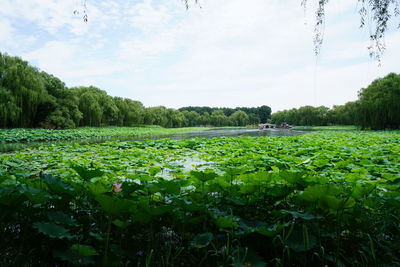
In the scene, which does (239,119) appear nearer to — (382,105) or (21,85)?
(382,105)

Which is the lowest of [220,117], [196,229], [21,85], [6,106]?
[196,229]

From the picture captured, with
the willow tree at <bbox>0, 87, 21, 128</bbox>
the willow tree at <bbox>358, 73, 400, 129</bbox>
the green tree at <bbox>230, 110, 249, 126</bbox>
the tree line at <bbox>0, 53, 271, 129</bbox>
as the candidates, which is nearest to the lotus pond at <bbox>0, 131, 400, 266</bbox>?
the willow tree at <bbox>0, 87, 21, 128</bbox>

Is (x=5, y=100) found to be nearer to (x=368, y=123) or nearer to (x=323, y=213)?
(x=323, y=213)

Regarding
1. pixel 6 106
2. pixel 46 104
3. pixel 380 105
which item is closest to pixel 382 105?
pixel 380 105

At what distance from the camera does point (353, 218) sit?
140 centimetres

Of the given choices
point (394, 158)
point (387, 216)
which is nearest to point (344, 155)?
point (394, 158)

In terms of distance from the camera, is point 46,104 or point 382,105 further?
point 46,104

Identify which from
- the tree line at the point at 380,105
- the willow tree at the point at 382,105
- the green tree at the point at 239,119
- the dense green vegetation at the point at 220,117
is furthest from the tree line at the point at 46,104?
the green tree at the point at 239,119

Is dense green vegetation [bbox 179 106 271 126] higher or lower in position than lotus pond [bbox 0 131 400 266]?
higher

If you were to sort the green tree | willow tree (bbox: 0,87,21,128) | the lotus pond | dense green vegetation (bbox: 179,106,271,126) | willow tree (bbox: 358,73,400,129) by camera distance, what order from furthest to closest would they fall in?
the green tree → dense green vegetation (bbox: 179,106,271,126) → willow tree (bbox: 358,73,400,129) → willow tree (bbox: 0,87,21,128) → the lotus pond

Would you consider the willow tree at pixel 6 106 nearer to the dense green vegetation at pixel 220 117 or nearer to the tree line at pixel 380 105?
the tree line at pixel 380 105

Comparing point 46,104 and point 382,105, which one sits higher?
point 46,104

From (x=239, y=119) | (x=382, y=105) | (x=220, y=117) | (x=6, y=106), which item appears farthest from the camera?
(x=239, y=119)

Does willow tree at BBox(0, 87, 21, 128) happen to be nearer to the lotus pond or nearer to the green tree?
the lotus pond
